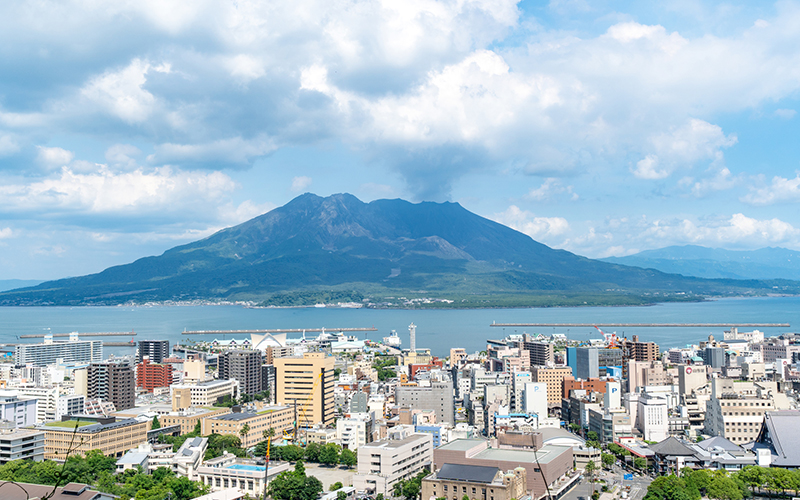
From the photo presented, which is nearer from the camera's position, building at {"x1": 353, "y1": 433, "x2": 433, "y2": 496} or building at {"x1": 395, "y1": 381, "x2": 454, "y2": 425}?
building at {"x1": 353, "y1": 433, "x2": 433, "y2": 496}

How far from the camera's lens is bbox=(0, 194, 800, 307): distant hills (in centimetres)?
10162

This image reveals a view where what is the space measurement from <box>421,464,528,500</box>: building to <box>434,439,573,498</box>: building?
1.13 feet

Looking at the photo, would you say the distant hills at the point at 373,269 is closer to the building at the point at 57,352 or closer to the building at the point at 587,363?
the building at the point at 57,352

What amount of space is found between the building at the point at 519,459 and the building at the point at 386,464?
0.48 m

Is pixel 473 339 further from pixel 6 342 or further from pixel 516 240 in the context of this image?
pixel 516 240

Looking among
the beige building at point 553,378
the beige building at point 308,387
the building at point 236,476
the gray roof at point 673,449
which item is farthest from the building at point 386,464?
the beige building at point 553,378

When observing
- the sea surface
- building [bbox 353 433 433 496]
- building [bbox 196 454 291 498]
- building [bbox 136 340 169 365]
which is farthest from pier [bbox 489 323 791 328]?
building [bbox 196 454 291 498]

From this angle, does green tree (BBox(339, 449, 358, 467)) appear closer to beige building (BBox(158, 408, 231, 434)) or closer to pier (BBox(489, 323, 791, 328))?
beige building (BBox(158, 408, 231, 434))

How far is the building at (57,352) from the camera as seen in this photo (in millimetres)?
36156

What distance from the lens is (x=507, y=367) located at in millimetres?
29938

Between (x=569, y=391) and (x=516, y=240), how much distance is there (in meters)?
120

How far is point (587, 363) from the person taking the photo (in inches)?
1151

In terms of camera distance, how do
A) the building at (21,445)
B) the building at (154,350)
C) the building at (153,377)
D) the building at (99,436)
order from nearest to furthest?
the building at (21,445), the building at (99,436), the building at (153,377), the building at (154,350)

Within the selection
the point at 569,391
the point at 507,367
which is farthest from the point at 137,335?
the point at 569,391
